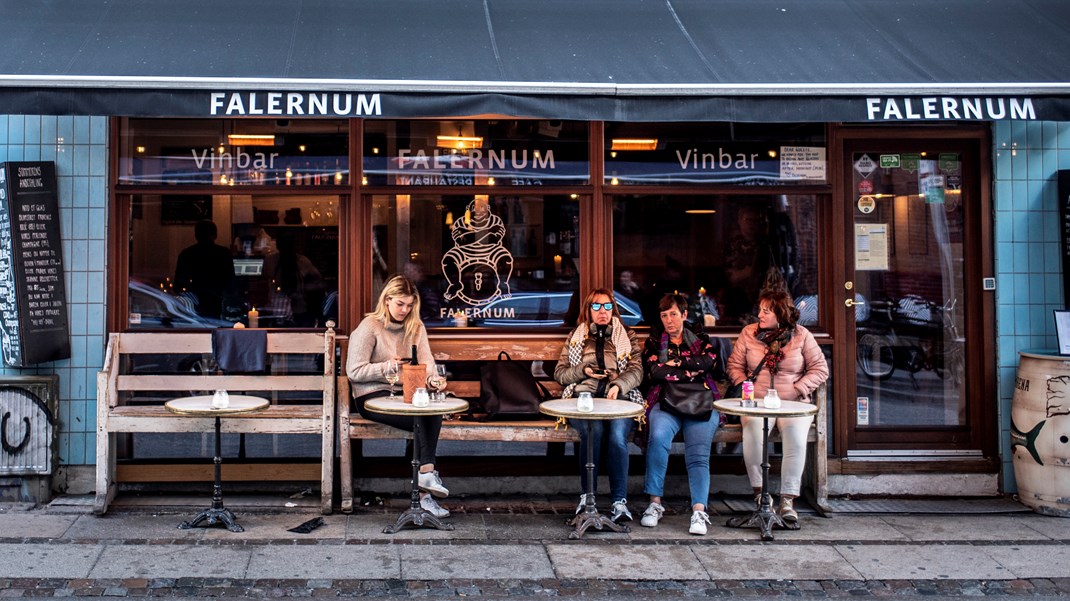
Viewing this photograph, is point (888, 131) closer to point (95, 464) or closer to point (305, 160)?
point (305, 160)

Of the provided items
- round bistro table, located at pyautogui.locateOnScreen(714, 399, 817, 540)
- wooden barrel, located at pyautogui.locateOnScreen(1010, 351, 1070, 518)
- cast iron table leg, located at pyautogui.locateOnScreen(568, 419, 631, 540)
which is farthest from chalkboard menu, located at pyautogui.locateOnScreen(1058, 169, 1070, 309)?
cast iron table leg, located at pyautogui.locateOnScreen(568, 419, 631, 540)

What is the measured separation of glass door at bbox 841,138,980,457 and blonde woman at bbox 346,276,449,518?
10.2 feet

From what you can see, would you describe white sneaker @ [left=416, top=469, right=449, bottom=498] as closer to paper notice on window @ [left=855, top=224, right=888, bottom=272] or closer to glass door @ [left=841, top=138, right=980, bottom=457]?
glass door @ [left=841, top=138, right=980, bottom=457]

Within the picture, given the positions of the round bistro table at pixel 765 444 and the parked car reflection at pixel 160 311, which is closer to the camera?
the round bistro table at pixel 765 444

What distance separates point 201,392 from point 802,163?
4.59m

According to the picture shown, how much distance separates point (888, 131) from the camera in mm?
7469

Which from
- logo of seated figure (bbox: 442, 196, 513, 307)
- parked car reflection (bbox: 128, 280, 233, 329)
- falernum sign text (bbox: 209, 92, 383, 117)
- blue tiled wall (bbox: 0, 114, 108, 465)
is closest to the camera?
falernum sign text (bbox: 209, 92, 383, 117)

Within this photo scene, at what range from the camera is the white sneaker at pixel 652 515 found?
6.49 meters

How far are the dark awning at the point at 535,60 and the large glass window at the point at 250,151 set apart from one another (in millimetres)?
756

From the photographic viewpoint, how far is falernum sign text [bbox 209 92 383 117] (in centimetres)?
609

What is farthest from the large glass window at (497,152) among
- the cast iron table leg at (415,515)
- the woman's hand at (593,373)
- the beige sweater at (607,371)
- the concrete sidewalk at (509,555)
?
→ the concrete sidewalk at (509,555)

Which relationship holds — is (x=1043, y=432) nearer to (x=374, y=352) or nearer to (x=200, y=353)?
(x=374, y=352)

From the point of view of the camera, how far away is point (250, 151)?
7.27 m

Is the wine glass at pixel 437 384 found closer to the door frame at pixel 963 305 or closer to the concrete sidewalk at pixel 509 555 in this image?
the concrete sidewalk at pixel 509 555
